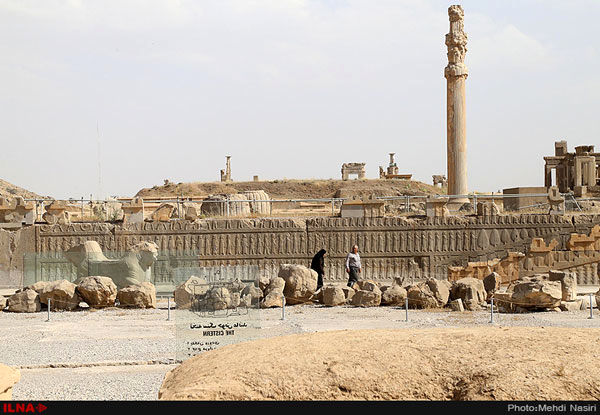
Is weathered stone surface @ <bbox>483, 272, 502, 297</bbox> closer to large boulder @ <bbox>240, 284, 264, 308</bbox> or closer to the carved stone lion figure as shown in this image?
the carved stone lion figure

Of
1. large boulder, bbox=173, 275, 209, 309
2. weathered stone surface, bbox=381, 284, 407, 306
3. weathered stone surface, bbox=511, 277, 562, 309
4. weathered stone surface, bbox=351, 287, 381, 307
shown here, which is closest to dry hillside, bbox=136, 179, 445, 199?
weathered stone surface, bbox=381, 284, 407, 306

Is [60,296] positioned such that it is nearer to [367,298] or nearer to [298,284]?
[298,284]

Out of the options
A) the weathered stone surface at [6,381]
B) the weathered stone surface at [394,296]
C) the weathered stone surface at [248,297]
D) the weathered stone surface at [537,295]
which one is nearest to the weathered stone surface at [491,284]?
the weathered stone surface at [537,295]

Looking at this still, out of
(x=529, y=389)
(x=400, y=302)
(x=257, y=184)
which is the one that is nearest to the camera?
(x=529, y=389)

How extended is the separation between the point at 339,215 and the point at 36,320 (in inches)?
326

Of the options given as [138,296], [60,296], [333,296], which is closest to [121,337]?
[138,296]

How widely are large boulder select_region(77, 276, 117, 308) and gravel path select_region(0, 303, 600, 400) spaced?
26 centimetres

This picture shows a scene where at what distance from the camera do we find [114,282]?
50.6ft

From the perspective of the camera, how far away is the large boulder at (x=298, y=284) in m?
14.9

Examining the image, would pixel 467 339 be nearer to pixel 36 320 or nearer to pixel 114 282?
pixel 36 320

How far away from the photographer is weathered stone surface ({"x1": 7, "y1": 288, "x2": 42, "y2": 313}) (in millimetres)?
14227

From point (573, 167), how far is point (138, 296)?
25367 mm
